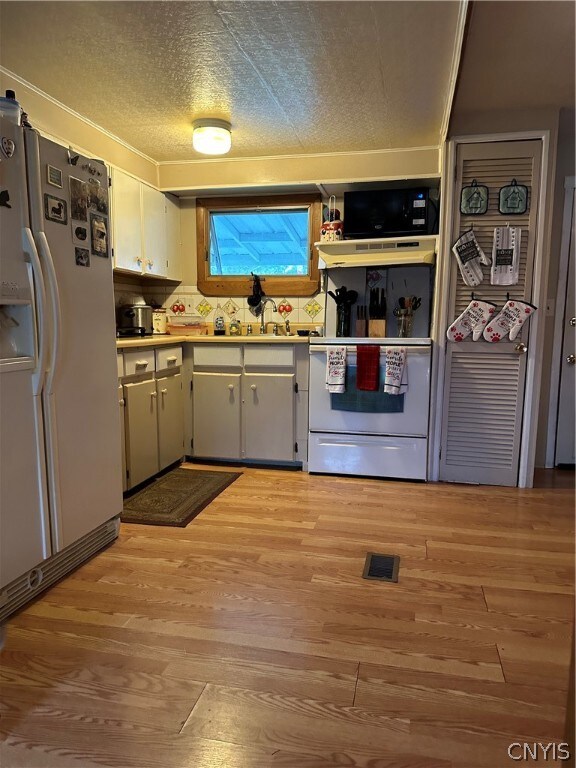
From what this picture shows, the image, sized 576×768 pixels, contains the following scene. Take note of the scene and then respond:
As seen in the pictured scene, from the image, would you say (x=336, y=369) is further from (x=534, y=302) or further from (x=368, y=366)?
(x=534, y=302)

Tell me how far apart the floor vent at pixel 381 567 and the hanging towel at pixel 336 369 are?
1275 millimetres

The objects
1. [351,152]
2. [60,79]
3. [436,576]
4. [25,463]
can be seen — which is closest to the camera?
[25,463]

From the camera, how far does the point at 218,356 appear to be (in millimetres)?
3631

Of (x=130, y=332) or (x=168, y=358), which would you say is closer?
(x=168, y=358)

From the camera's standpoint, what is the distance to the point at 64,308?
201cm

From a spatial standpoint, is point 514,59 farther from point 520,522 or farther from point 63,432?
point 63,432

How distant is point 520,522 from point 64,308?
252 centimetres

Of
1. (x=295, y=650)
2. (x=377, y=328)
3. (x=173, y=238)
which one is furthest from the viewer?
(x=173, y=238)

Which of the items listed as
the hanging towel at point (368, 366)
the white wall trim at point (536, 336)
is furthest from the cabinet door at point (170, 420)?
the white wall trim at point (536, 336)

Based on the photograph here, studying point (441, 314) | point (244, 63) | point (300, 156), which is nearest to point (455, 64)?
point (244, 63)

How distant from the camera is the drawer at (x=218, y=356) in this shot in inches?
142

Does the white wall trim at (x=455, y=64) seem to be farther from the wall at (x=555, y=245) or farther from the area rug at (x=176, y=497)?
the area rug at (x=176, y=497)

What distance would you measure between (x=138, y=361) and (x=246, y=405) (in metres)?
0.90

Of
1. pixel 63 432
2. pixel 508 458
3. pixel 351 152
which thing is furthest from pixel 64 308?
pixel 508 458
